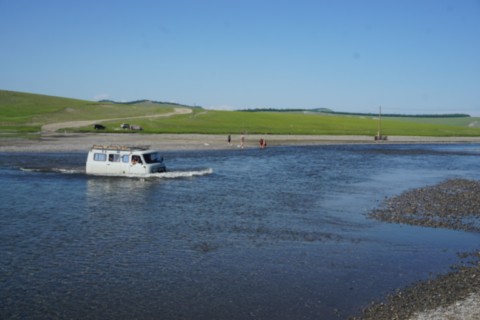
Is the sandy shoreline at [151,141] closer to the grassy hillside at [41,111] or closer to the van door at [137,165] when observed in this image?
the grassy hillside at [41,111]

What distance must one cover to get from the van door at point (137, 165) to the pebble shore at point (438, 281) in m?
17.3

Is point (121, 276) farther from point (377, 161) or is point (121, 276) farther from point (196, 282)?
point (377, 161)

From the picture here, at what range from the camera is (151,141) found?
73.4m

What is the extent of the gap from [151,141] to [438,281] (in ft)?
202

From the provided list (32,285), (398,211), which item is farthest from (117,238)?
(398,211)

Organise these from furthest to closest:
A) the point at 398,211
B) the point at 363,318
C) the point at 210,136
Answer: the point at 210,136
the point at 398,211
the point at 363,318

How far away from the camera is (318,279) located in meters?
15.5

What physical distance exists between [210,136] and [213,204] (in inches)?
2402

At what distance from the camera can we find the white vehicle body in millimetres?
37844

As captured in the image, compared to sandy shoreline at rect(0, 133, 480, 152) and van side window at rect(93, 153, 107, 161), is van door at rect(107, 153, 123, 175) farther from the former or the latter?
sandy shoreline at rect(0, 133, 480, 152)

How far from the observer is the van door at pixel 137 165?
37.8 m

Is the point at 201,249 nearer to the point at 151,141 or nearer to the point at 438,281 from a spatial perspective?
the point at 438,281

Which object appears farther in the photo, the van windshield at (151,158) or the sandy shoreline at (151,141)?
the sandy shoreline at (151,141)

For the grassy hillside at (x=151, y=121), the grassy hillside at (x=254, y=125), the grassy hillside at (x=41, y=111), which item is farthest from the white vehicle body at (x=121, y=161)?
the grassy hillside at (x=41, y=111)
